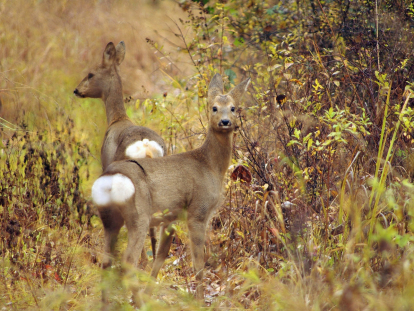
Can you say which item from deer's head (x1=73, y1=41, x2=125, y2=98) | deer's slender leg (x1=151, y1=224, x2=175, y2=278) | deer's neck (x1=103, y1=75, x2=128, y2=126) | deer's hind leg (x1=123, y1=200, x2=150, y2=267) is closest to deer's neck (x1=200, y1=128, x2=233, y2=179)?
deer's slender leg (x1=151, y1=224, x2=175, y2=278)

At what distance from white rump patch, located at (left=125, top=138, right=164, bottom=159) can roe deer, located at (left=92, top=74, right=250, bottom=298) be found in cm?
54

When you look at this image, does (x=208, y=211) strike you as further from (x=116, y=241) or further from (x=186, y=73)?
(x=186, y=73)

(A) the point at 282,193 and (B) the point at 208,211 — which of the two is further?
(A) the point at 282,193

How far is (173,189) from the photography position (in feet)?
14.7

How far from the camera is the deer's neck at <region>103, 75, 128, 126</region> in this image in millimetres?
6621

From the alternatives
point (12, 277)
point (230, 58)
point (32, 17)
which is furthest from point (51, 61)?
point (12, 277)

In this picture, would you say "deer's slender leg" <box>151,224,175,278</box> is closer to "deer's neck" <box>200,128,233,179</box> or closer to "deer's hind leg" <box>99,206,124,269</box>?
"deer's hind leg" <box>99,206,124,269</box>

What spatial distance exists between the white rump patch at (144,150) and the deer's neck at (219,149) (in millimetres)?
550

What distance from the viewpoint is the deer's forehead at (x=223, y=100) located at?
5.04 meters

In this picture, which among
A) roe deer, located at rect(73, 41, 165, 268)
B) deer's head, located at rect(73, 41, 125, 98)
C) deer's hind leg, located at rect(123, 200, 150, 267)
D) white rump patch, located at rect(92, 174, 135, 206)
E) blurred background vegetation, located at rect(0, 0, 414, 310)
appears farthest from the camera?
deer's head, located at rect(73, 41, 125, 98)

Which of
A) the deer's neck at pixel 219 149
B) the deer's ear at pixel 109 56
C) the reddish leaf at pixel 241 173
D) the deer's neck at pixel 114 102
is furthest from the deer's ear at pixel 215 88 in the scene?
the deer's ear at pixel 109 56

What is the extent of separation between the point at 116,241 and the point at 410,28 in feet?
14.1

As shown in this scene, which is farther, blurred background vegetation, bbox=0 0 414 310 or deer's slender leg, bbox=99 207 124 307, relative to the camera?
deer's slender leg, bbox=99 207 124 307

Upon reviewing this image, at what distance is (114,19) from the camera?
13.0 meters
